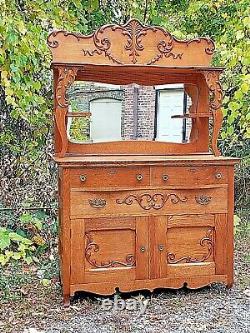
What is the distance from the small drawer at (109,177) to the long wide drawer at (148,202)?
0.17 ft

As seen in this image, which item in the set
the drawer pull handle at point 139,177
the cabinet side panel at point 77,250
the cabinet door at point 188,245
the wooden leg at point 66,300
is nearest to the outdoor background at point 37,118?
the wooden leg at point 66,300

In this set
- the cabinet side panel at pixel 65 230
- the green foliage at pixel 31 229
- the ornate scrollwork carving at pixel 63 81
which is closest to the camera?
the cabinet side panel at pixel 65 230

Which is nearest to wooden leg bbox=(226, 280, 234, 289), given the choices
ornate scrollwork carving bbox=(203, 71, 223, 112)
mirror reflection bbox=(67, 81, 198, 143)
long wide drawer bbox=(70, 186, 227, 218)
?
long wide drawer bbox=(70, 186, 227, 218)

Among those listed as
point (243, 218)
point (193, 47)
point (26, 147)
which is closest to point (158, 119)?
point (243, 218)

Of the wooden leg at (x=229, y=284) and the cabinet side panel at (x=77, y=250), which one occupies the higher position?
the cabinet side panel at (x=77, y=250)

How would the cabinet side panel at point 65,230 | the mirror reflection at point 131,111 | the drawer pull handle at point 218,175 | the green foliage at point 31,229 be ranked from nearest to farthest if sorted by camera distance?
the cabinet side panel at point 65,230 → the drawer pull handle at point 218,175 → the green foliage at point 31,229 → the mirror reflection at point 131,111

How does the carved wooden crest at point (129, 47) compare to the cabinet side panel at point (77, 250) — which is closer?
the cabinet side panel at point (77, 250)

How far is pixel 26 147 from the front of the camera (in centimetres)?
459

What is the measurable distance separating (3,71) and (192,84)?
1414 millimetres

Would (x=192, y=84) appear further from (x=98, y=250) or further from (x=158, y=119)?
(x=158, y=119)

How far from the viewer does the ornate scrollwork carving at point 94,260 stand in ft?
10.2

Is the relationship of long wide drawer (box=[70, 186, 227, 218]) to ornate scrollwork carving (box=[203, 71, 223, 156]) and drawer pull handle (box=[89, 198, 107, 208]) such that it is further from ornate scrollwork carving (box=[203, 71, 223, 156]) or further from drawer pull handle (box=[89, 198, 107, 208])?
ornate scrollwork carving (box=[203, 71, 223, 156])

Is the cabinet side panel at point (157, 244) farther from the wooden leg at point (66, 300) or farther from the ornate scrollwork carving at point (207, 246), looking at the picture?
Answer: the wooden leg at point (66, 300)

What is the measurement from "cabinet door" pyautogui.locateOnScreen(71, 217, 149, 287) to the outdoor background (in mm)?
347
